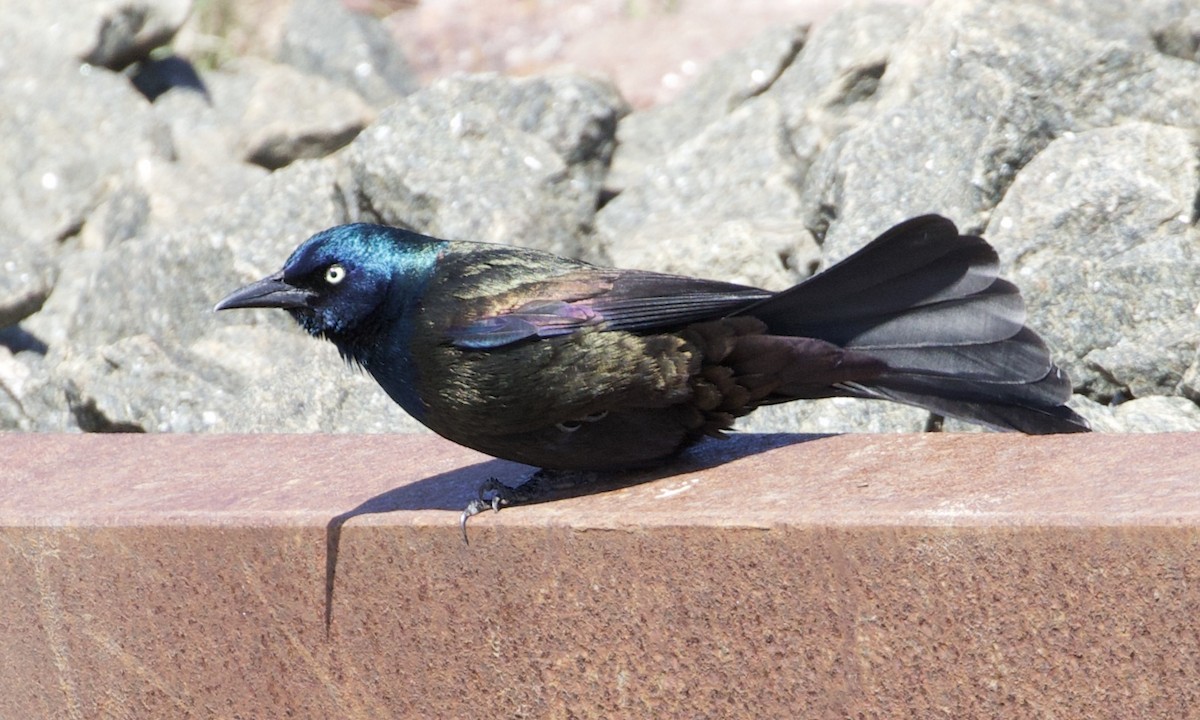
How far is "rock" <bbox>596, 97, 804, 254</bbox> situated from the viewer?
655cm

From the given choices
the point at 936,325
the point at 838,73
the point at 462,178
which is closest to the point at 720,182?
the point at 838,73

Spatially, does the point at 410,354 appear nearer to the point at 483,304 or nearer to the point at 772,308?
the point at 483,304

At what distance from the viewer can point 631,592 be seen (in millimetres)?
3207

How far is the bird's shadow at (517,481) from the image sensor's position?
3496 mm

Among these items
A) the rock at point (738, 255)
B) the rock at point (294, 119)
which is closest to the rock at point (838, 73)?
the rock at point (738, 255)

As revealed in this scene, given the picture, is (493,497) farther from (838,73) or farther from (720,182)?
(838,73)

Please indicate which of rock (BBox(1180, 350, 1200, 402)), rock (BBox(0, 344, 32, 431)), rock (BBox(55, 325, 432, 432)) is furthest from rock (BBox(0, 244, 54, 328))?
rock (BBox(1180, 350, 1200, 402))

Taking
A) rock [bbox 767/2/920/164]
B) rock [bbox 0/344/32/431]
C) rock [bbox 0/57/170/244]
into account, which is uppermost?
rock [bbox 767/2/920/164]

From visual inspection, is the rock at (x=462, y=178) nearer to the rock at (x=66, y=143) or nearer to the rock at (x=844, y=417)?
the rock at (x=844, y=417)

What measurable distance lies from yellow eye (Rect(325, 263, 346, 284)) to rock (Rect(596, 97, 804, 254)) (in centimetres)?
292

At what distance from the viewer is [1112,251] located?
5.09 meters

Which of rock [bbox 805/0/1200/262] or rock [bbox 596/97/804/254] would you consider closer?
rock [bbox 805/0/1200/262]

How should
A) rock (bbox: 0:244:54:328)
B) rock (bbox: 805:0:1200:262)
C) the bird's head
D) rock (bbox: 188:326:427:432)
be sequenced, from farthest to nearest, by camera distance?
rock (bbox: 0:244:54:328) → rock (bbox: 805:0:1200:262) → rock (bbox: 188:326:427:432) → the bird's head

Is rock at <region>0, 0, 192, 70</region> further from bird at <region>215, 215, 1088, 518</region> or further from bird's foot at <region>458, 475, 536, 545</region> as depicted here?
bird's foot at <region>458, 475, 536, 545</region>
